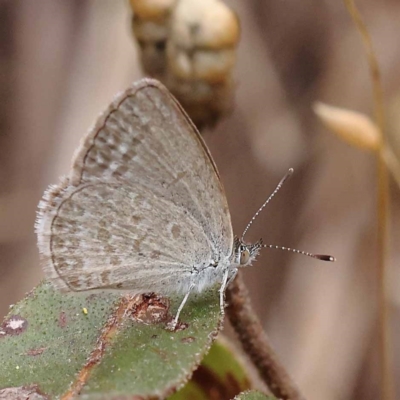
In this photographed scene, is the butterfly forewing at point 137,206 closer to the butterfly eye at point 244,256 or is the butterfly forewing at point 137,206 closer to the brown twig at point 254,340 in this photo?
the butterfly eye at point 244,256

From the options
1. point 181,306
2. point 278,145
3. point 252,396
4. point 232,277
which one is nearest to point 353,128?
point 232,277

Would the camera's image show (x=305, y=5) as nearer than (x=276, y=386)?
No

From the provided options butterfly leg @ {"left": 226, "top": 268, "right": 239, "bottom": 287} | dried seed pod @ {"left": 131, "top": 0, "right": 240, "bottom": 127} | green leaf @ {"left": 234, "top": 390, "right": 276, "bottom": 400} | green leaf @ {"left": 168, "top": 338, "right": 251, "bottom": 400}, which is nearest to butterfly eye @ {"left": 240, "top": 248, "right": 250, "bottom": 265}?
butterfly leg @ {"left": 226, "top": 268, "right": 239, "bottom": 287}

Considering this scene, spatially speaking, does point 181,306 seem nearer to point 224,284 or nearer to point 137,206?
point 224,284

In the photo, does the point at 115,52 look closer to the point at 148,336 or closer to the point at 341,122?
the point at 341,122

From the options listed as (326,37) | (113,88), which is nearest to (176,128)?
(113,88)

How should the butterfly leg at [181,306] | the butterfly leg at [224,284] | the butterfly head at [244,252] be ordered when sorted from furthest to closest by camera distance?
the butterfly head at [244,252]
the butterfly leg at [224,284]
the butterfly leg at [181,306]

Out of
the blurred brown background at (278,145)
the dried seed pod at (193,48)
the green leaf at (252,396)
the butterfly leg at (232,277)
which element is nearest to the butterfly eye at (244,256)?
the butterfly leg at (232,277)
